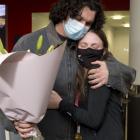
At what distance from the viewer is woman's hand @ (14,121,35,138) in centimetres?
120

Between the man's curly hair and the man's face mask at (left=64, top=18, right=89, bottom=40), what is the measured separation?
0.03 m

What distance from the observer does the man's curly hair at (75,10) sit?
169 centimetres

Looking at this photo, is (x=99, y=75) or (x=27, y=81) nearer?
Result: (x=27, y=81)

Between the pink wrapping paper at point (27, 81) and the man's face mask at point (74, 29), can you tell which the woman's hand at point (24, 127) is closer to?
the pink wrapping paper at point (27, 81)

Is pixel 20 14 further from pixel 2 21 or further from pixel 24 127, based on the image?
pixel 24 127

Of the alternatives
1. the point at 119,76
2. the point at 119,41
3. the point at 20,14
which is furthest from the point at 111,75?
the point at 119,41

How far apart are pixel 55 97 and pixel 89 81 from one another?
0.15 meters

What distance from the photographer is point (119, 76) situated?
1.50m

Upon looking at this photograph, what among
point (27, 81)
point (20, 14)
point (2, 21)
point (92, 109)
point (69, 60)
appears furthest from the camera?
point (20, 14)

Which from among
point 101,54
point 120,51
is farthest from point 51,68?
point 120,51

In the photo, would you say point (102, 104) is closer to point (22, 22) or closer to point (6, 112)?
point (6, 112)

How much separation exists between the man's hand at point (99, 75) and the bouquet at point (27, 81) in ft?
1.09

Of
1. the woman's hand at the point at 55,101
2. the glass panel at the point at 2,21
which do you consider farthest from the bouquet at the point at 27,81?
the glass panel at the point at 2,21

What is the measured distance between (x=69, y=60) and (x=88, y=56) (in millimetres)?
118
